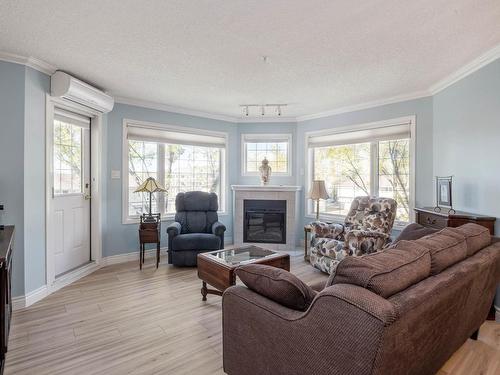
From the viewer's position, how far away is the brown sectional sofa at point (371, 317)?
99 centimetres

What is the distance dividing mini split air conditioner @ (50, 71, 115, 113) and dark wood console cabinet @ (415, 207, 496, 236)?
13.4ft

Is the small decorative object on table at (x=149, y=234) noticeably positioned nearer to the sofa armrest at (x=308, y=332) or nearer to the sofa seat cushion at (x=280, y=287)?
the sofa armrest at (x=308, y=332)

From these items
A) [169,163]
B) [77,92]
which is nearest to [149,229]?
[169,163]

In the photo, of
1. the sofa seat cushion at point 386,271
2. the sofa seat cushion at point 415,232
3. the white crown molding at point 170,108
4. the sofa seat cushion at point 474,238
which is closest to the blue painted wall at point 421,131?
the sofa seat cushion at point 415,232

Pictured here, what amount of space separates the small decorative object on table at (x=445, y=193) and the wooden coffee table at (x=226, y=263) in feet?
6.01

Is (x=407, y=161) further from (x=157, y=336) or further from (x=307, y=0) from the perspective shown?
(x=157, y=336)

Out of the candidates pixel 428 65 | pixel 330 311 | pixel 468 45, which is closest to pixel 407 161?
pixel 428 65

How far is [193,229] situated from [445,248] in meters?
3.48

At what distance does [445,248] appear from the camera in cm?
154

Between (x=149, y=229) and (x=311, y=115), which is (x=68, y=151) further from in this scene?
(x=311, y=115)

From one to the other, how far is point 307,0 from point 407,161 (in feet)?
9.90

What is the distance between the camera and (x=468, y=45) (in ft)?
8.21

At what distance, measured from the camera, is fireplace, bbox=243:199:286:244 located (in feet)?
16.8

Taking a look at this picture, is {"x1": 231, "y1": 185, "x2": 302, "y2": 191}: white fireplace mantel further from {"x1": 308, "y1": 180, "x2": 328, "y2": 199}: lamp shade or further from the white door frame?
the white door frame
